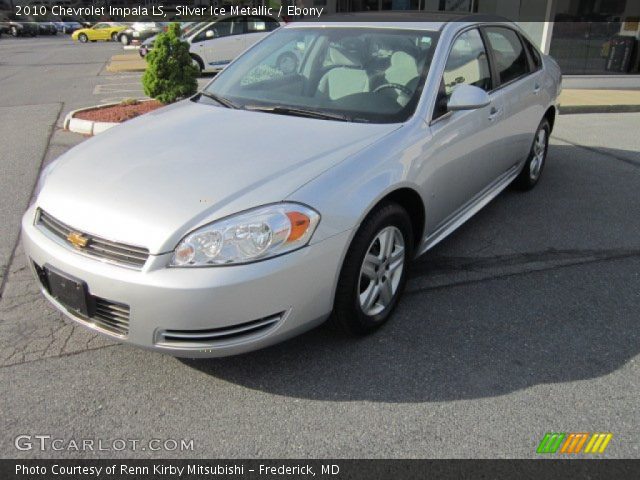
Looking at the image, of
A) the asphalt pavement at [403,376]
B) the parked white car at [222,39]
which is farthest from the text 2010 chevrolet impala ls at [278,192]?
the parked white car at [222,39]

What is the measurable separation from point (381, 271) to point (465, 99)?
1146 mm

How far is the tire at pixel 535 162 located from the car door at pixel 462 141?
1117 mm

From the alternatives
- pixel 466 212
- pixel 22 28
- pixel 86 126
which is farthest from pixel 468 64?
pixel 22 28

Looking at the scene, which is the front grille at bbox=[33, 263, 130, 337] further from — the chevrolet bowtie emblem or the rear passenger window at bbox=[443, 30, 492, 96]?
the rear passenger window at bbox=[443, 30, 492, 96]

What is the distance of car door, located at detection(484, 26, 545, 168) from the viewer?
4262mm

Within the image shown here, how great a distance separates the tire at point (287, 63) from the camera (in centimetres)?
378

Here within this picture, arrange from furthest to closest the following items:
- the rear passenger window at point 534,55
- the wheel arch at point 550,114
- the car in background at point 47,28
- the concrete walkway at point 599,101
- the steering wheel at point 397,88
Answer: the car in background at point 47,28, the concrete walkway at point 599,101, the wheel arch at point 550,114, the rear passenger window at point 534,55, the steering wheel at point 397,88

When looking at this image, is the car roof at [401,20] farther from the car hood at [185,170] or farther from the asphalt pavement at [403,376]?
the asphalt pavement at [403,376]

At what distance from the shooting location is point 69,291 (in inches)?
96.2

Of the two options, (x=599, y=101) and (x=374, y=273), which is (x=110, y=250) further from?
(x=599, y=101)

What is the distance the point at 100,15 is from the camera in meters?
49.9

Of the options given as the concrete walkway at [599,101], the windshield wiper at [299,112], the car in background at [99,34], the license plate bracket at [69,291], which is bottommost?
the car in background at [99,34]
